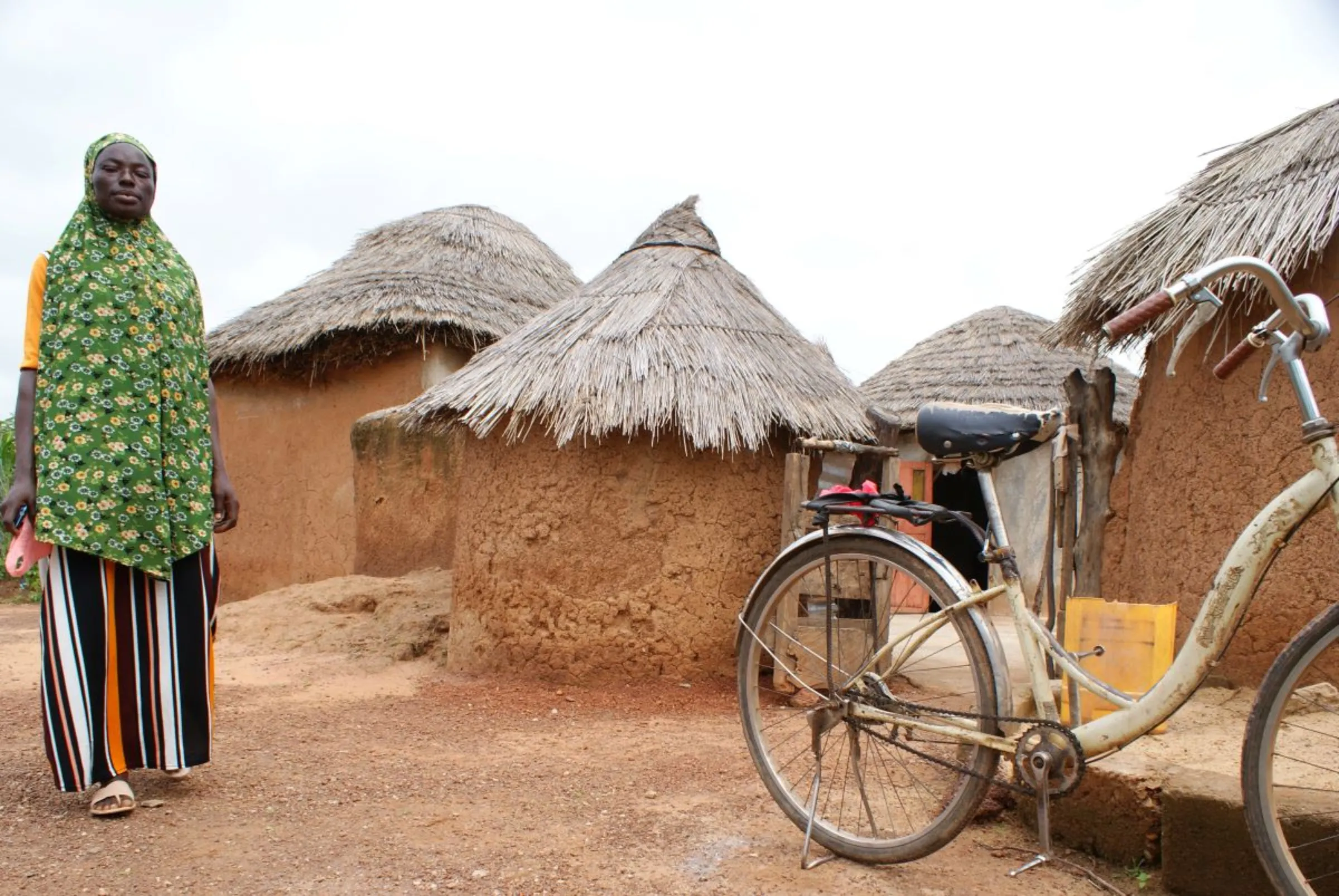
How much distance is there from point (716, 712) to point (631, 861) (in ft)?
6.88

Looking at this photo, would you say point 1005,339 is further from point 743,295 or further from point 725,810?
point 725,810

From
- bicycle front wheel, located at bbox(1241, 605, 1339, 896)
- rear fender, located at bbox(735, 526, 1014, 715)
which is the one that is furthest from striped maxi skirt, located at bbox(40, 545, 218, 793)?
bicycle front wheel, located at bbox(1241, 605, 1339, 896)

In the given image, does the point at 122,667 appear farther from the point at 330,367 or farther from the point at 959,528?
the point at 959,528

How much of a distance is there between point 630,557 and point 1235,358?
129 inches

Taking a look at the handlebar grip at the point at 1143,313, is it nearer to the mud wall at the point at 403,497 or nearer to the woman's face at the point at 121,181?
the woman's face at the point at 121,181

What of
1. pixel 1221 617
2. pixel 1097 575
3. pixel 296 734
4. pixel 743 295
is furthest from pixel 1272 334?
pixel 743 295

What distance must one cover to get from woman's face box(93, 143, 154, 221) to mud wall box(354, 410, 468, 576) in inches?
175

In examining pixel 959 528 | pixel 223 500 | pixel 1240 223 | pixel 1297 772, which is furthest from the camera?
pixel 959 528

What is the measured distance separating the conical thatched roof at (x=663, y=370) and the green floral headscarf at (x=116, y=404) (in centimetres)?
200

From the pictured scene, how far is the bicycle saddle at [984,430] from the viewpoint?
7.76ft

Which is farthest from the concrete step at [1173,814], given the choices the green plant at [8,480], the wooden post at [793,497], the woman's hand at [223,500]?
the green plant at [8,480]

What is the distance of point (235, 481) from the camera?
1029 centimetres

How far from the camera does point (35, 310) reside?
9.94 feet

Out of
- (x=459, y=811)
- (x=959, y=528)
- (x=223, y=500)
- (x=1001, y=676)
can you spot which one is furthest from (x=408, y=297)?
(x=1001, y=676)
